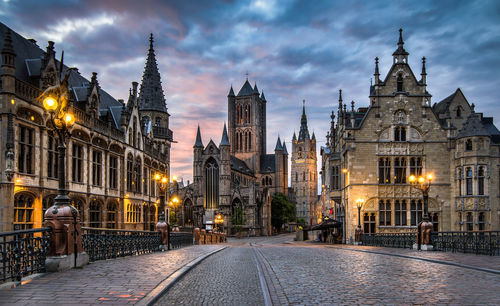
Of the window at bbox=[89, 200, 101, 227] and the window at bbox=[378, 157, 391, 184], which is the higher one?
the window at bbox=[378, 157, 391, 184]

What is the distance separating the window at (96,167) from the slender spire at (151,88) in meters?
25.4

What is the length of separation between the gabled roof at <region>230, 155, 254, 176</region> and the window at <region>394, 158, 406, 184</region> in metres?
63.3

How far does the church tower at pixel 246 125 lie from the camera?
407ft

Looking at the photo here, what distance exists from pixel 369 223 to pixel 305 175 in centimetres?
11287

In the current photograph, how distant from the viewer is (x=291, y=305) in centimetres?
854

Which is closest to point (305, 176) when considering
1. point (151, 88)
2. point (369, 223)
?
point (151, 88)

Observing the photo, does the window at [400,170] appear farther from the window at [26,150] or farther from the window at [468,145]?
the window at [26,150]

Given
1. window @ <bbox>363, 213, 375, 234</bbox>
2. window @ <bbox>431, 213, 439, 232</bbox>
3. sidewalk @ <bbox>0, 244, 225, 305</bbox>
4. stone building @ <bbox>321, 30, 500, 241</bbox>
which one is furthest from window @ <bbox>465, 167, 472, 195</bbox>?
sidewalk @ <bbox>0, 244, 225, 305</bbox>

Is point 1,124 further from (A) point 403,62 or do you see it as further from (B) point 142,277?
(A) point 403,62

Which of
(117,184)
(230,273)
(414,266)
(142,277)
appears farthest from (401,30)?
(142,277)

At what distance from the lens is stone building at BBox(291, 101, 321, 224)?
15312 cm

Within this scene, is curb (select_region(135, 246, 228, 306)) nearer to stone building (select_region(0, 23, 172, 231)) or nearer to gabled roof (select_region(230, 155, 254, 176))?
stone building (select_region(0, 23, 172, 231))

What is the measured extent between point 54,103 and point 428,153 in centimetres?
3529

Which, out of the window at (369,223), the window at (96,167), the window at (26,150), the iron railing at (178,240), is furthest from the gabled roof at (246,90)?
the window at (26,150)
